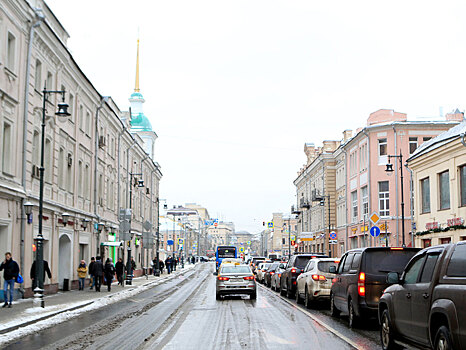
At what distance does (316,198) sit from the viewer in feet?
221

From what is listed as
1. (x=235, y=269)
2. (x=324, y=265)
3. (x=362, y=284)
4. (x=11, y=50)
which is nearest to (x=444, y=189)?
(x=235, y=269)

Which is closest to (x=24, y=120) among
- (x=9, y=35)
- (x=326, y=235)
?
(x=9, y=35)

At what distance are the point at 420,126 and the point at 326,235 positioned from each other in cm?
2084

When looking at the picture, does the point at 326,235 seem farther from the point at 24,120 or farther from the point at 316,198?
the point at 24,120

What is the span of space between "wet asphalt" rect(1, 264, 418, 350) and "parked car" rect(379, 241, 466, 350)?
4.31ft

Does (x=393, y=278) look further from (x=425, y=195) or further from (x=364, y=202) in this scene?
(x=364, y=202)

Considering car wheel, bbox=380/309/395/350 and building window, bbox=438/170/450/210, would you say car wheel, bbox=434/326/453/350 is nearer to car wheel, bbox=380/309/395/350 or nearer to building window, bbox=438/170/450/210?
car wheel, bbox=380/309/395/350

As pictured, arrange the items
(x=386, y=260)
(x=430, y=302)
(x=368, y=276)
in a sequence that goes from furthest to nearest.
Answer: (x=386, y=260), (x=368, y=276), (x=430, y=302)

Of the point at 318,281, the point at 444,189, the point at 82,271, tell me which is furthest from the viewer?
the point at 82,271

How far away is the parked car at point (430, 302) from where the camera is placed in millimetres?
7272

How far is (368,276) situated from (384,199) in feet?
120

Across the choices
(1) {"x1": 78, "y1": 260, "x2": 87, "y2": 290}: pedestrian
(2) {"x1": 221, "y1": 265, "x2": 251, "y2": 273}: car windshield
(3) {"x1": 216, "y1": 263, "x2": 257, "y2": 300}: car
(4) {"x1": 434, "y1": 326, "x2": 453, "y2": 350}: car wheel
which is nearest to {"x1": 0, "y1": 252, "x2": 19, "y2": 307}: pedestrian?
(3) {"x1": 216, "y1": 263, "x2": 257, "y2": 300}: car

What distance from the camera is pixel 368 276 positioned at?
13.3 meters

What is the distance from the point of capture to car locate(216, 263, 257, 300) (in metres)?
23.4
